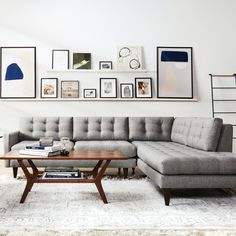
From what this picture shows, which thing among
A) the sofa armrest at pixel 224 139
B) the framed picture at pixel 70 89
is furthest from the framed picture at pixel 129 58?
the sofa armrest at pixel 224 139

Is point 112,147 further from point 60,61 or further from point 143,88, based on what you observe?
point 60,61

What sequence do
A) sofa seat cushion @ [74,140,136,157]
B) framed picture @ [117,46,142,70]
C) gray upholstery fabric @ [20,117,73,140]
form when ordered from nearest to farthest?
sofa seat cushion @ [74,140,136,157] < gray upholstery fabric @ [20,117,73,140] < framed picture @ [117,46,142,70]

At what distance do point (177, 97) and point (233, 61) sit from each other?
115 centimetres

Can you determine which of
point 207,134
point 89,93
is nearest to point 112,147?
point 207,134

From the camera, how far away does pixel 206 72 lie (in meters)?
5.34

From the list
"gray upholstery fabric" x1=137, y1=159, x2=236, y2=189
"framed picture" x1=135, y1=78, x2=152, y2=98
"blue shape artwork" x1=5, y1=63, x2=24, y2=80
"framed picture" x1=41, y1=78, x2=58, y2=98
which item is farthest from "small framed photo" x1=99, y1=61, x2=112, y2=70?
"gray upholstery fabric" x1=137, y1=159, x2=236, y2=189

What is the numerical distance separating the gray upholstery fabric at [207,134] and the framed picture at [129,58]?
1925mm

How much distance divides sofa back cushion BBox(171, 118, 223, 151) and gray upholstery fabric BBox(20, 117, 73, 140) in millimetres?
1550

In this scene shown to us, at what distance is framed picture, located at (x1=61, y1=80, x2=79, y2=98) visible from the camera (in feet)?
17.0

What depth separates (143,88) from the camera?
5242 mm

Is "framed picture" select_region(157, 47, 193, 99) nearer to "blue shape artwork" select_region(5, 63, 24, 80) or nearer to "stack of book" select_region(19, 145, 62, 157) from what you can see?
"blue shape artwork" select_region(5, 63, 24, 80)

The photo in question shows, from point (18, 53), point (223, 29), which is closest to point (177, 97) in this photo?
point (223, 29)

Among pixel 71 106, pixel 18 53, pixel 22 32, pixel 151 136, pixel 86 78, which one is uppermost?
pixel 22 32

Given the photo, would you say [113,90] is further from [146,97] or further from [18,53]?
[18,53]
